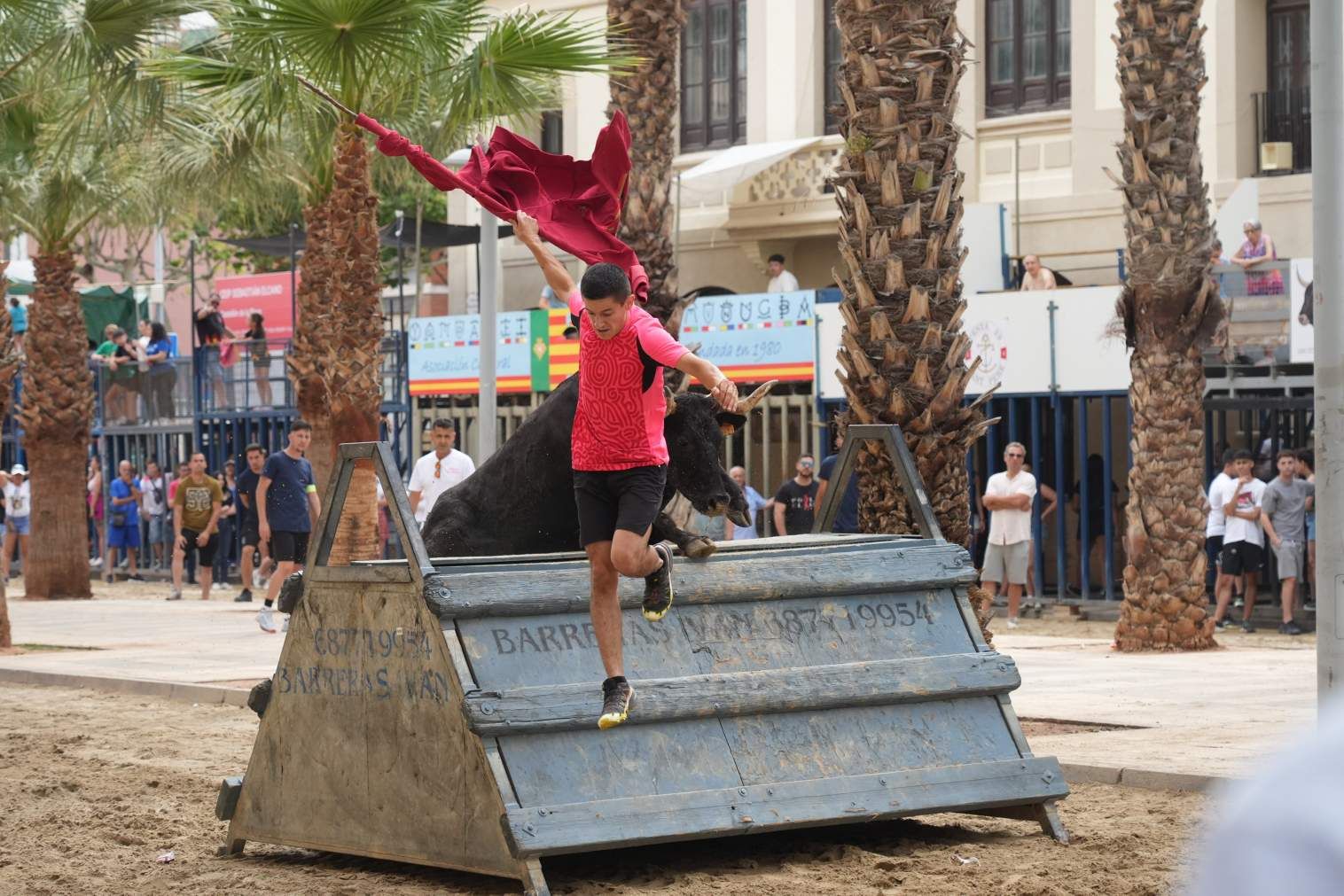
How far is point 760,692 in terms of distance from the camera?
7215mm

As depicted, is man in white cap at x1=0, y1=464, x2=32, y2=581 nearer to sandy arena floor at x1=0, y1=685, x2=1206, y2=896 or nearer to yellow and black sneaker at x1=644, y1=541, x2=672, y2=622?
sandy arena floor at x1=0, y1=685, x2=1206, y2=896

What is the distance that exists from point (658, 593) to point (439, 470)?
8798 millimetres

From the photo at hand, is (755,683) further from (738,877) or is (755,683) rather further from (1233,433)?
(1233,433)

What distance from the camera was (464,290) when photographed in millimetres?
32375

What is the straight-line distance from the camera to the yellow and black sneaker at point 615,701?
256 inches

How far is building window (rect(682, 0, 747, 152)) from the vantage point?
94.8 feet

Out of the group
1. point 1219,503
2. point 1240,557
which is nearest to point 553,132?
point 1219,503

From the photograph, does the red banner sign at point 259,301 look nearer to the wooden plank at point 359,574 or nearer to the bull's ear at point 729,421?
the wooden plank at point 359,574

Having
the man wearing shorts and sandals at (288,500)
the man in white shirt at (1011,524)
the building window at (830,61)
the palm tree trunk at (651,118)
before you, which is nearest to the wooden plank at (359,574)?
the palm tree trunk at (651,118)

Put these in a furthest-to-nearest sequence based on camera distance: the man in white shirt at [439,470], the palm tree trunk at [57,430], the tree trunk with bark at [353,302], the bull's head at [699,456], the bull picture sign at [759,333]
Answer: the palm tree trunk at [57,430]
the bull picture sign at [759,333]
the tree trunk with bark at [353,302]
the man in white shirt at [439,470]
the bull's head at [699,456]

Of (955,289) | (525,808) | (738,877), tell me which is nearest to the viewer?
(525,808)

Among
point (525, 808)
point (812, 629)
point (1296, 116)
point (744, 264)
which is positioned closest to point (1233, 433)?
point (1296, 116)

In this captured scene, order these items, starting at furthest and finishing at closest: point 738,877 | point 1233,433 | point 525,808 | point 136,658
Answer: point 1233,433
point 136,658
point 738,877
point 525,808

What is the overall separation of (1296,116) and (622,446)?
18461 mm
